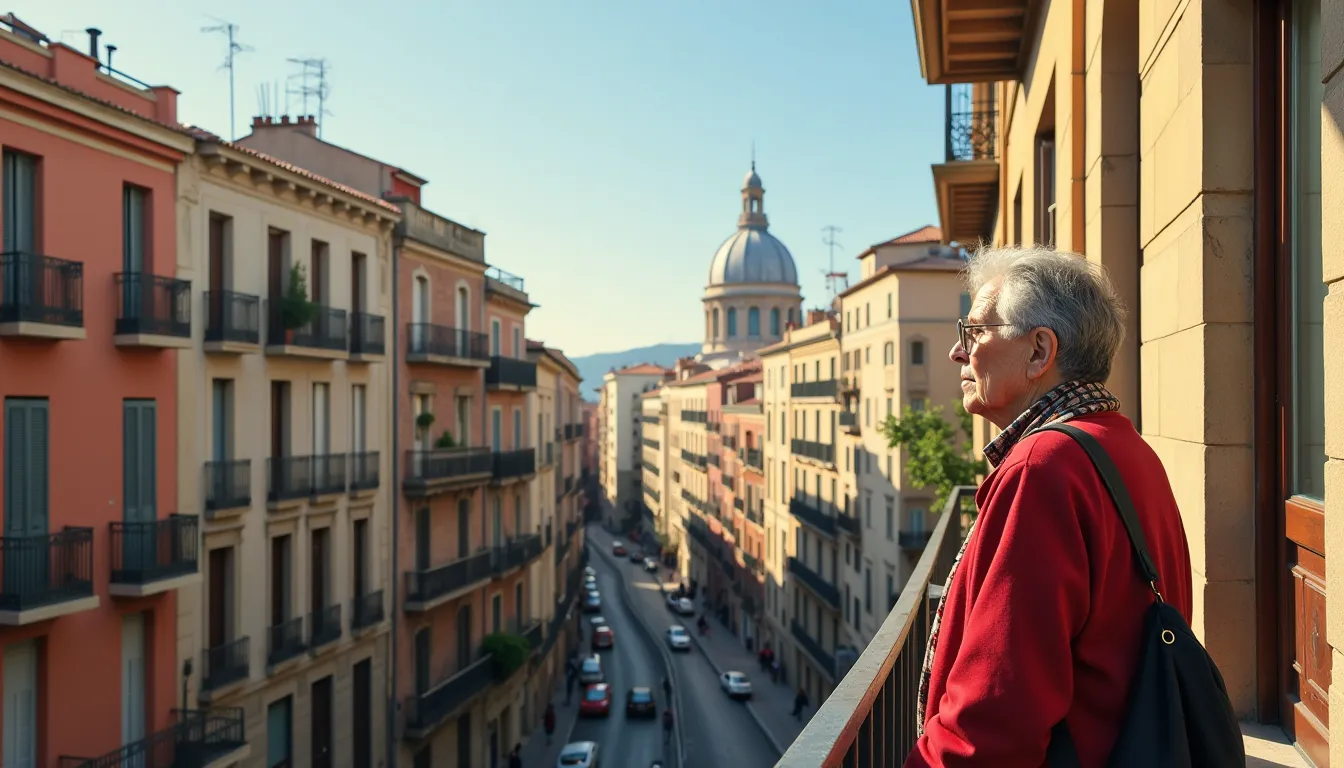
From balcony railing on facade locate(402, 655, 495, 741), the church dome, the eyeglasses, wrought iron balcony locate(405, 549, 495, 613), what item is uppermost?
the church dome

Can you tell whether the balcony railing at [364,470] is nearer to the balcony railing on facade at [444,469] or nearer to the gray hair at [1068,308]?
the balcony railing on facade at [444,469]

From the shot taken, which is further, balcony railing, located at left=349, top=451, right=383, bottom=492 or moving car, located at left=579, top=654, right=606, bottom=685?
moving car, located at left=579, top=654, right=606, bottom=685

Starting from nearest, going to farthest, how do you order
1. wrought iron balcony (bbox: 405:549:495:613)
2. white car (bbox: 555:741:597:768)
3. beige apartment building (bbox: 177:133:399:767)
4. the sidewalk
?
1. beige apartment building (bbox: 177:133:399:767)
2. wrought iron balcony (bbox: 405:549:495:613)
3. white car (bbox: 555:741:597:768)
4. the sidewalk

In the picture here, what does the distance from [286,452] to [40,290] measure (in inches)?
271

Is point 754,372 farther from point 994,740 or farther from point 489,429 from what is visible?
point 994,740

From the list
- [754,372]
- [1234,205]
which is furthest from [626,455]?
[1234,205]

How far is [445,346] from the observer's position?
88.7 ft

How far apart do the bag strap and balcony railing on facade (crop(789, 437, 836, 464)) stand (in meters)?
42.0

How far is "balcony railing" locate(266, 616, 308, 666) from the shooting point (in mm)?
20031

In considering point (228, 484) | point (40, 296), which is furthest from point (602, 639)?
point (40, 296)

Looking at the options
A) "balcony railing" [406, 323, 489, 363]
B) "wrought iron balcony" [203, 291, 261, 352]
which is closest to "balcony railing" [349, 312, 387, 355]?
"balcony railing" [406, 323, 489, 363]

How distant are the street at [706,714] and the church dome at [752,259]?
48087 mm

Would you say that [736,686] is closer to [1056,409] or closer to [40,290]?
[40,290]

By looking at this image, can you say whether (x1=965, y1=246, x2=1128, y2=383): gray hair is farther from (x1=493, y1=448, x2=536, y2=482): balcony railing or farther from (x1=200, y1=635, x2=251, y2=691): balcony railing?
(x1=493, y1=448, x2=536, y2=482): balcony railing
